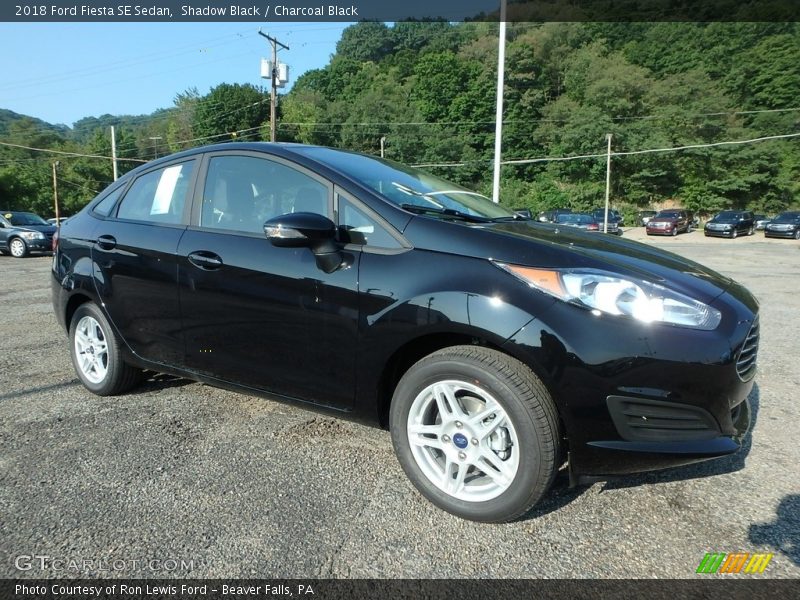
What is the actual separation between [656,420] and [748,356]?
57cm

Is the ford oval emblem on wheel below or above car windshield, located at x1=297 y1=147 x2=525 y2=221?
below

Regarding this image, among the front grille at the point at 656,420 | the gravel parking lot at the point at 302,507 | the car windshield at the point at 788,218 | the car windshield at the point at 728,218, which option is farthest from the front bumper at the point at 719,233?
the front grille at the point at 656,420

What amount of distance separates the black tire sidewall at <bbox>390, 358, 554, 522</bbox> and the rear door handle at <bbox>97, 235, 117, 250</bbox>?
2.23 m

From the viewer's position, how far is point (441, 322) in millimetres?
2242

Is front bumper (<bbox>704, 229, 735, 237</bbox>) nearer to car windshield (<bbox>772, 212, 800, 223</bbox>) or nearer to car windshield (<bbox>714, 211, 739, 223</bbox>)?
car windshield (<bbox>714, 211, 739, 223</bbox>)

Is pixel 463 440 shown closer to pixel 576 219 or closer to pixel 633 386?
pixel 633 386

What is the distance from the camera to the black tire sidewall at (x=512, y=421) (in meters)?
2.10

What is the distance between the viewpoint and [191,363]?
3115 millimetres

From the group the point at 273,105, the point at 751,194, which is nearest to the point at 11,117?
the point at 273,105

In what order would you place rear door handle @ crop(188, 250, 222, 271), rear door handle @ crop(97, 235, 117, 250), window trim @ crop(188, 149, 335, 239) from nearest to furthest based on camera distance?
window trim @ crop(188, 149, 335, 239)
rear door handle @ crop(188, 250, 222, 271)
rear door handle @ crop(97, 235, 117, 250)

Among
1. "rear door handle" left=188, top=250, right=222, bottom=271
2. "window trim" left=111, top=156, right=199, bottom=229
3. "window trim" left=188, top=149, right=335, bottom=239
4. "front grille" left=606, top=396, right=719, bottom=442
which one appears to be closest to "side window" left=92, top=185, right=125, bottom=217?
"window trim" left=111, top=156, right=199, bottom=229

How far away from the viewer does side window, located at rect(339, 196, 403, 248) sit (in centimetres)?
247

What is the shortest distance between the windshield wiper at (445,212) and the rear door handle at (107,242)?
203cm

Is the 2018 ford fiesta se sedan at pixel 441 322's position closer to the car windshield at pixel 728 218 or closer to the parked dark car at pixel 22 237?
the parked dark car at pixel 22 237
